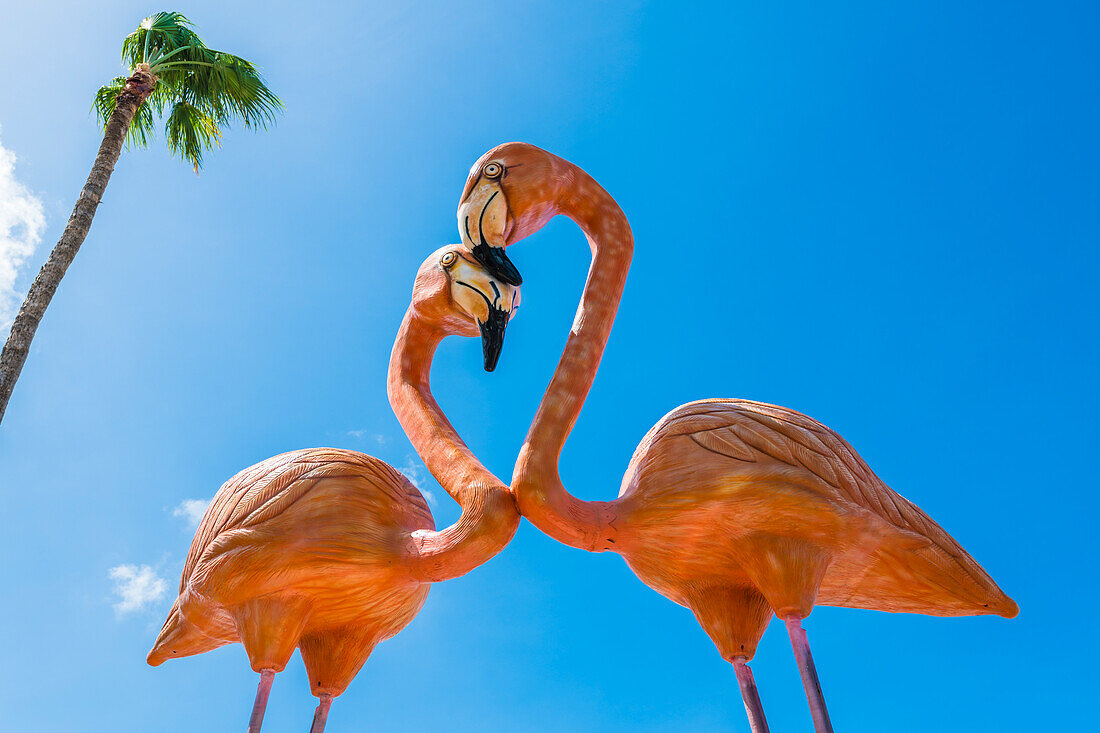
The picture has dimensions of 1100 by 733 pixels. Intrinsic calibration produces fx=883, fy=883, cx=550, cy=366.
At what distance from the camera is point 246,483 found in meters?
5.19

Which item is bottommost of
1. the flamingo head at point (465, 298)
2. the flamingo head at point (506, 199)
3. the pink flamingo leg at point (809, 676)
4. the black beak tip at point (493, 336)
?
the pink flamingo leg at point (809, 676)

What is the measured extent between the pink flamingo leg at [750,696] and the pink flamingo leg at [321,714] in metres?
2.57

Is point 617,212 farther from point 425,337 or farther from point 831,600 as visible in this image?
point 831,600

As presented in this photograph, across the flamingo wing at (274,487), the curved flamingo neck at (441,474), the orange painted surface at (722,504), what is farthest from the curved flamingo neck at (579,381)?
the flamingo wing at (274,487)

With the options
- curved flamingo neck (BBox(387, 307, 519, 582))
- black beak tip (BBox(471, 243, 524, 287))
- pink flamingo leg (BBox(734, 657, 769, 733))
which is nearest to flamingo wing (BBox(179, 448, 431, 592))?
curved flamingo neck (BBox(387, 307, 519, 582))

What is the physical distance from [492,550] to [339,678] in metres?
1.63

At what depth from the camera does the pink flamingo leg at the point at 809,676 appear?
4438 mm

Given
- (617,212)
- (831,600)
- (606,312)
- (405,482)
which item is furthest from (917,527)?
(405,482)

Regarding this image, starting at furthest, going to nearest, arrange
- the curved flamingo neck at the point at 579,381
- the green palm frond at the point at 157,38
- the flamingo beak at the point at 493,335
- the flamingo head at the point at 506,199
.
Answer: the green palm frond at the point at 157,38
the flamingo head at the point at 506,199
the flamingo beak at the point at 493,335
the curved flamingo neck at the point at 579,381

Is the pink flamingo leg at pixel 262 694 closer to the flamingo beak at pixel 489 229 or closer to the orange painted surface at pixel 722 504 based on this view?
the orange painted surface at pixel 722 504

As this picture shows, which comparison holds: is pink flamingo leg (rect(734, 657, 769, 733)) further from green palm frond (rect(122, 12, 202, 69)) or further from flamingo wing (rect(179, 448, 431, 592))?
green palm frond (rect(122, 12, 202, 69))

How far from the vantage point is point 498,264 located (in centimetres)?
519

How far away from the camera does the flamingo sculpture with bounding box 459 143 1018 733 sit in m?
4.73

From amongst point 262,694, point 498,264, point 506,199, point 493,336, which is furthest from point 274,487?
point 506,199
